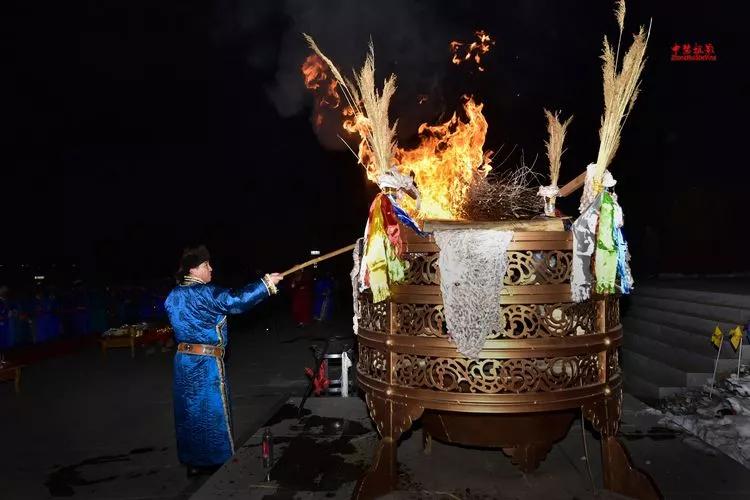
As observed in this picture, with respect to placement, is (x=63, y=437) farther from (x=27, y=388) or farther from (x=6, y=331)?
(x=6, y=331)

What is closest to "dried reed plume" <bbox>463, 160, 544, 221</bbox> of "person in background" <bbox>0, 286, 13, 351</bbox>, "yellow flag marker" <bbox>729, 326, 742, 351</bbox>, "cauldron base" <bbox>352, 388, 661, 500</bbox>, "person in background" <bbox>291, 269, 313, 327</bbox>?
"cauldron base" <bbox>352, 388, 661, 500</bbox>

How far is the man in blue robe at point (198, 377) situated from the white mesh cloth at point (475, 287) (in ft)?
8.17

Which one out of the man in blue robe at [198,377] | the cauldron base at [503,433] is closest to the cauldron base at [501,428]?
the cauldron base at [503,433]

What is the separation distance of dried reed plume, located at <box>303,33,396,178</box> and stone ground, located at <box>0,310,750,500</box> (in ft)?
7.81

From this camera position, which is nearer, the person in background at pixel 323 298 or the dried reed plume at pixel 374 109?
the dried reed plume at pixel 374 109

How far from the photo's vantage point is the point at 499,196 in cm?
477

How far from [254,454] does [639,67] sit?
13.7ft

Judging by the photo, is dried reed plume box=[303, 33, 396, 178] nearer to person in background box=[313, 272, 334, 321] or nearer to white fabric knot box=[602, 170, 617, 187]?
white fabric knot box=[602, 170, 617, 187]

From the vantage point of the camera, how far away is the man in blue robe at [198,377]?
4825 millimetres

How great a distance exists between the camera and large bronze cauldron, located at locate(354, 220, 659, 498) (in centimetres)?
319

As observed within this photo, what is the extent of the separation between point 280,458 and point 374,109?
2908mm

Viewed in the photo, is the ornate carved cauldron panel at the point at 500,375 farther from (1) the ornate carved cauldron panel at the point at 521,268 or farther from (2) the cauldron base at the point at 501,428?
(1) the ornate carved cauldron panel at the point at 521,268

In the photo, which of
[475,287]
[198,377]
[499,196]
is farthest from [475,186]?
[198,377]

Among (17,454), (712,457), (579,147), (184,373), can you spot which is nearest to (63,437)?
(17,454)
